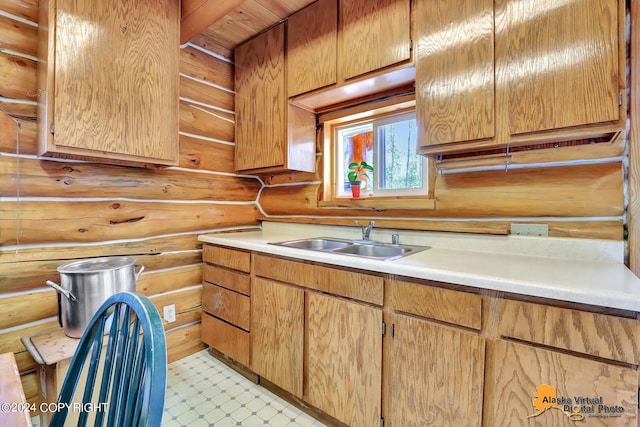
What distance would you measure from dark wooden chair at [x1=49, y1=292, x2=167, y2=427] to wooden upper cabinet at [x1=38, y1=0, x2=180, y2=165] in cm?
127

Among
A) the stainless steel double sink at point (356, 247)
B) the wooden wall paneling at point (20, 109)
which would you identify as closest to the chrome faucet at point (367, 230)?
the stainless steel double sink at point (356, 247)

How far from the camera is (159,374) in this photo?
56cm

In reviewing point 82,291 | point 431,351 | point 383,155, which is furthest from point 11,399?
point 383,155

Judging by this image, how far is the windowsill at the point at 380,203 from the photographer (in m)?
1.87

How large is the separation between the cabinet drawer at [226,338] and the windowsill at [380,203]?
1146 mm

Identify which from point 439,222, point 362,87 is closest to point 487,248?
point 439,222

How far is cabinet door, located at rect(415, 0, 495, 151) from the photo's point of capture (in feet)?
4.47

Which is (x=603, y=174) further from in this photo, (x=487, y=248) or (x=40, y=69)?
(x=40, y=69)

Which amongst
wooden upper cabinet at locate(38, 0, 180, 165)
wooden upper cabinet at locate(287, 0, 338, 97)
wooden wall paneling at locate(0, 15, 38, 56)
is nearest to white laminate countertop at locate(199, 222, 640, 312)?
wooden upper cabinet at locate(38, 0, 180, 165)

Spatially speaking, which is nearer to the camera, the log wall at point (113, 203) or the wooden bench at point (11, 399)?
the wooden bench at point (11, 399)

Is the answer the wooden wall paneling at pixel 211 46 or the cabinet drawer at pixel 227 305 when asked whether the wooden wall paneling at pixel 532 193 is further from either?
the wooden wall paneling at pixel 211 46

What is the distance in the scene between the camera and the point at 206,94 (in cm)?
244

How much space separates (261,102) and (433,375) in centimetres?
217

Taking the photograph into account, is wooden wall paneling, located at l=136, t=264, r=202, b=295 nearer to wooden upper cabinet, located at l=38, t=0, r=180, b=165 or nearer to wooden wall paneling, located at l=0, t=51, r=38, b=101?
wooden upper cabinet, located at l=38, t=0, r=180, b=165
